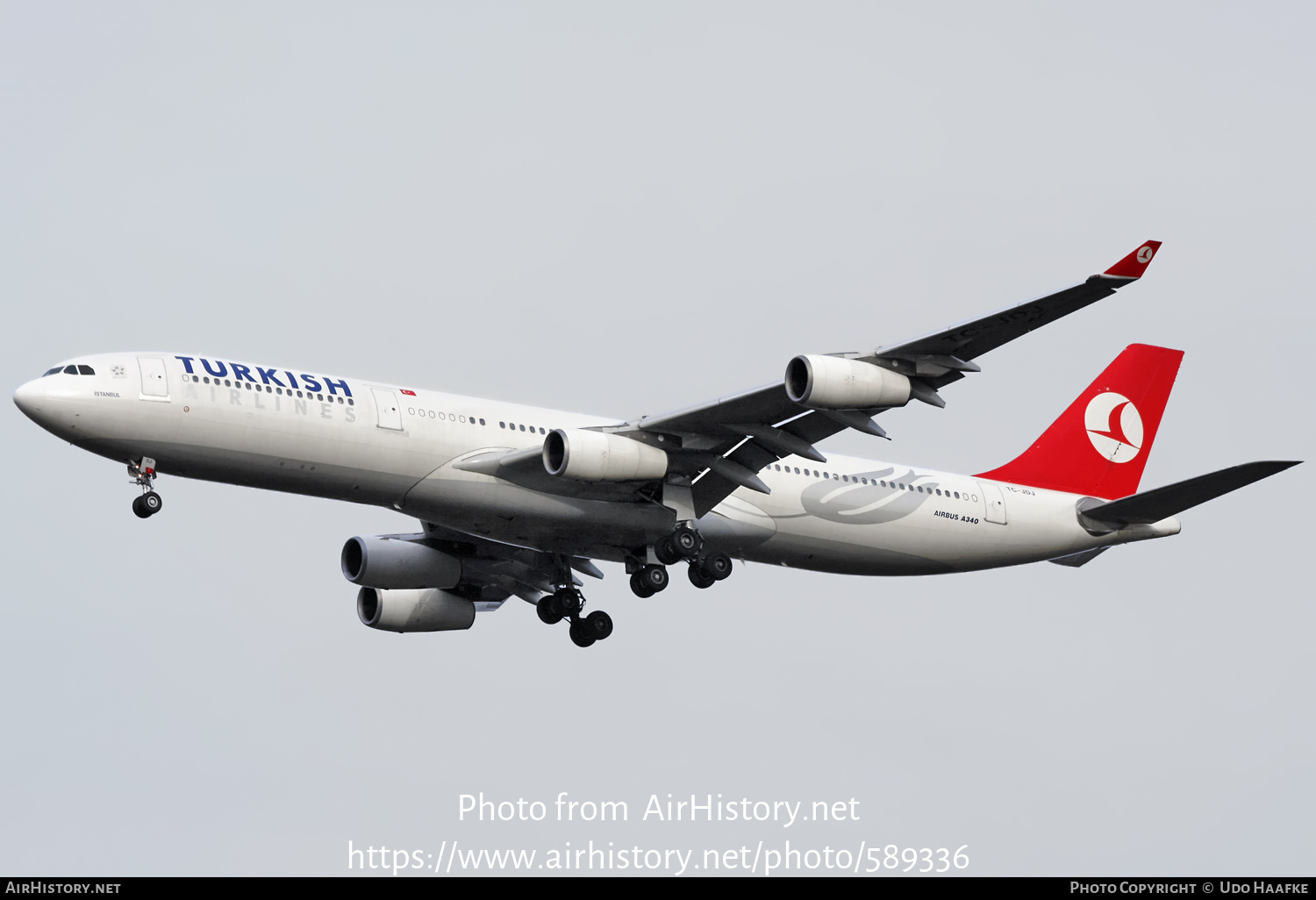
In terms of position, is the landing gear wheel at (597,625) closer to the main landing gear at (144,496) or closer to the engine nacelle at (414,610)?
the engine nacelle at (414,610)

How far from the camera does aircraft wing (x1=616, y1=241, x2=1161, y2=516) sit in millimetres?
32875

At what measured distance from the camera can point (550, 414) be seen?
40062 mm

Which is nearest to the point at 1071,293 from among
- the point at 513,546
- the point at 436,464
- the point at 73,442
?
the point at 436,464

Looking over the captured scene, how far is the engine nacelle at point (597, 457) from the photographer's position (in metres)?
36.9

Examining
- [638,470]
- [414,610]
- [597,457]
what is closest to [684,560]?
[638,470]

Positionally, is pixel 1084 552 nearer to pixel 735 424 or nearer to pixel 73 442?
pixel 735 424

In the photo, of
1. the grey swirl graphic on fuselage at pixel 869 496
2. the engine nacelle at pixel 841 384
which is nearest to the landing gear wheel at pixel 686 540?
the grey swirl graphic on fuselage at pixel 869 496

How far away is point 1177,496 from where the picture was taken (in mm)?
42000

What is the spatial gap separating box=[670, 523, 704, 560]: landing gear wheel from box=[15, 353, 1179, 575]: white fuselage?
0.74m

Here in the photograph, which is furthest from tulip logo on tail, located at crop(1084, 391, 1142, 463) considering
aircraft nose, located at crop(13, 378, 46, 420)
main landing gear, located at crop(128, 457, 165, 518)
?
aircraft nose, located at crop(13, 378, 46, 420)

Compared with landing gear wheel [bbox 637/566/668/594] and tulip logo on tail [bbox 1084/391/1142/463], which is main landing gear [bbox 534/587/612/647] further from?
tulip logo on tail [bbox 1084/391/1142/463]

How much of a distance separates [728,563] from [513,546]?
6225 millimetres

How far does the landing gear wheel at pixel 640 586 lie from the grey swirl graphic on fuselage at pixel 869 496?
415cm

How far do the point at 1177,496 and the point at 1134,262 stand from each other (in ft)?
38.3
